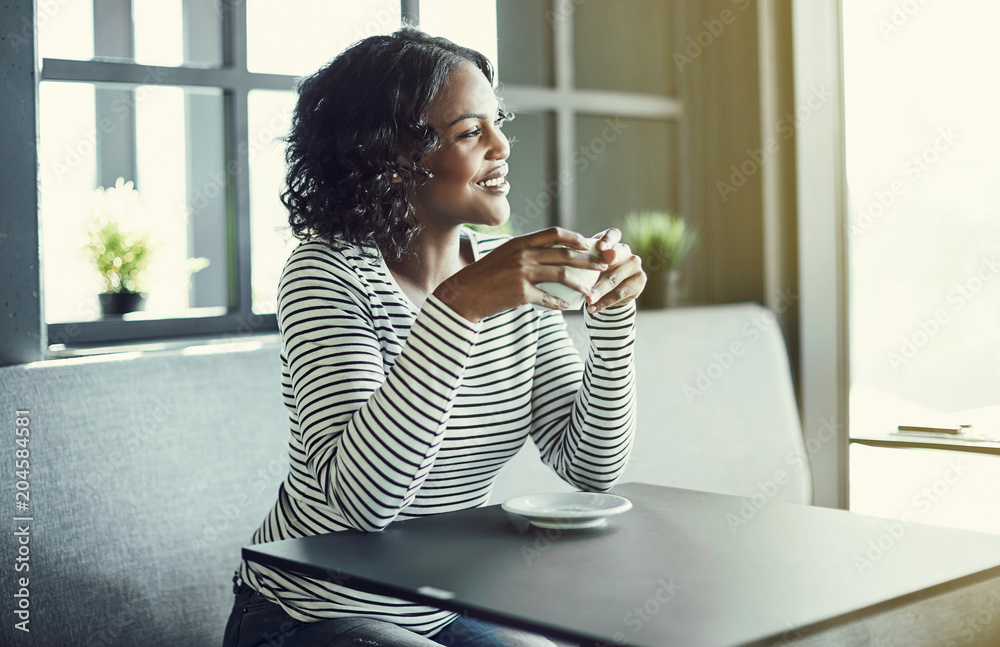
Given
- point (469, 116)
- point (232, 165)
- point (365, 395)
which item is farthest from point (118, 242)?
point (365, 395)

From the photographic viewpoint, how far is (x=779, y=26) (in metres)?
2.85

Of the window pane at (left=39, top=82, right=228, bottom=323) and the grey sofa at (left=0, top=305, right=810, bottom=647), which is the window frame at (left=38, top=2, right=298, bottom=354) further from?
the window pane at (left=39, top=82, right=228, bottom=323)

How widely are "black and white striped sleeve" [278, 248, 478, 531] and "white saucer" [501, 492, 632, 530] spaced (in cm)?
13

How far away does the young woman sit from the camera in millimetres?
1083

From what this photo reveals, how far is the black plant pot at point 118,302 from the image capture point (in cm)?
195

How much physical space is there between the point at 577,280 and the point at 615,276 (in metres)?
0.13

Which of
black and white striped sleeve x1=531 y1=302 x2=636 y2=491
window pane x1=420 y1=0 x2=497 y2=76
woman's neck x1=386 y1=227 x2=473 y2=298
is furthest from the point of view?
window pane x1=420 y1=0 x2=497 y2=76

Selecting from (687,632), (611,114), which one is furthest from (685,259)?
(687,632)

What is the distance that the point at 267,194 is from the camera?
2.71 meters

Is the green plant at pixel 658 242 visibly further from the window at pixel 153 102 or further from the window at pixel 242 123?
the window at pixel 153 102

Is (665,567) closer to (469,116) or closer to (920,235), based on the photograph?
(469,116)

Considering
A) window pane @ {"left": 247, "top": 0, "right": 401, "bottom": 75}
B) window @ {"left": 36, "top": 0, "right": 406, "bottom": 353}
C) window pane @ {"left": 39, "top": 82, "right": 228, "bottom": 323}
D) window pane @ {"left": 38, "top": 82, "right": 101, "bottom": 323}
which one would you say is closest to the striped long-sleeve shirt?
window @ {"left": 36, "top": 0, "right": 406, "bottom": 353}

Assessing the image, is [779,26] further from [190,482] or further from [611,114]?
[190,482]

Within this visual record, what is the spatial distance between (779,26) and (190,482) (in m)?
2.22
